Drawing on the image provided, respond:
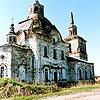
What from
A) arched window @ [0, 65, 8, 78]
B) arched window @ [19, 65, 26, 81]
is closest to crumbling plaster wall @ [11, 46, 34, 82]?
arched window @ [19, 65, 26, 81]

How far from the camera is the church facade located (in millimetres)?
23859

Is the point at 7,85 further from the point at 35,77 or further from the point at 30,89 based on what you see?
the point at 35,77

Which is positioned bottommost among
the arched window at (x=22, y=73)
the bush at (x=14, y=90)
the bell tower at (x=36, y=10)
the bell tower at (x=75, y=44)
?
the bush at (x=14, y=90)

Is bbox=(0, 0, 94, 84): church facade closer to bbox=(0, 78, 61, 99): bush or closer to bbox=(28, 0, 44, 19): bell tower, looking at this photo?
bbox=(28, 0, 44, 19): bell tower

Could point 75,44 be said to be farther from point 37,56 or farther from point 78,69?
point 37,56

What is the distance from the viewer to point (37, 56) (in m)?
25.5

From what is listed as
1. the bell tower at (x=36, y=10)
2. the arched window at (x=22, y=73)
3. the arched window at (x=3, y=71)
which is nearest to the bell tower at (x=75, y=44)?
the bell tower at (x=36, y=10)

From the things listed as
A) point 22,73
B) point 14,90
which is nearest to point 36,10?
point 22,73

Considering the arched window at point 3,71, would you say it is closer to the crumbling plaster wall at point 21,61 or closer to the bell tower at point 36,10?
the crumbling plaster wall at point 21,61

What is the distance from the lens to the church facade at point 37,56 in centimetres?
2386

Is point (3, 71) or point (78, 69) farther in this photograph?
point (78, 69)

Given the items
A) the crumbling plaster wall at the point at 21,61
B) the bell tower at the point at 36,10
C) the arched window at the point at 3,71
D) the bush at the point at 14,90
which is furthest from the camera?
the bell tower at the point at 36,10

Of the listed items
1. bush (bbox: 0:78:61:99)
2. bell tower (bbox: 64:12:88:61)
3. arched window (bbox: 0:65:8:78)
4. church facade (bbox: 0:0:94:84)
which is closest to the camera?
bush (bbox: 0:78:61:99)

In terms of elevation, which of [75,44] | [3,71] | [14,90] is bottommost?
[14,90]
